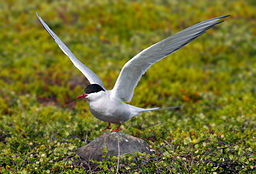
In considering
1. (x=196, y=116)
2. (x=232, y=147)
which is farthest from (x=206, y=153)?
(x=196, y=116)

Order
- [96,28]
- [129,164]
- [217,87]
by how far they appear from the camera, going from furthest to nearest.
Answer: [96,28] < [217,87] < [129,164]

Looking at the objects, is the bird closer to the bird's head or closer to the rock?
the bird's head

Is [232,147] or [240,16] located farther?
[240,16]

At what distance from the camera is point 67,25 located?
389 inches

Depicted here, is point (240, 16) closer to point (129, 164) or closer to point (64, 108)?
point (64, 108)

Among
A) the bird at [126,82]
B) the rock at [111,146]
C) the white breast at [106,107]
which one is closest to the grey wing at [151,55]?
the bird at [126,82]

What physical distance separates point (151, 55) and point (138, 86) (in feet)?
12.6

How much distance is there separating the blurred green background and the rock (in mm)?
160

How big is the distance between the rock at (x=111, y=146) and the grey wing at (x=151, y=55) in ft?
1.94

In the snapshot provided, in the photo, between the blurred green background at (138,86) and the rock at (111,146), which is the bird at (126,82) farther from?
the blurred green background at (138,86)

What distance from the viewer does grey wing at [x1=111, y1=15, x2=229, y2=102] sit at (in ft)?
11.5

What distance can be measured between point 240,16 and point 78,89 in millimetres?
6971

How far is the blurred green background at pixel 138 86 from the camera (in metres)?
4.34

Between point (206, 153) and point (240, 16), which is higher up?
point (240, 16)
